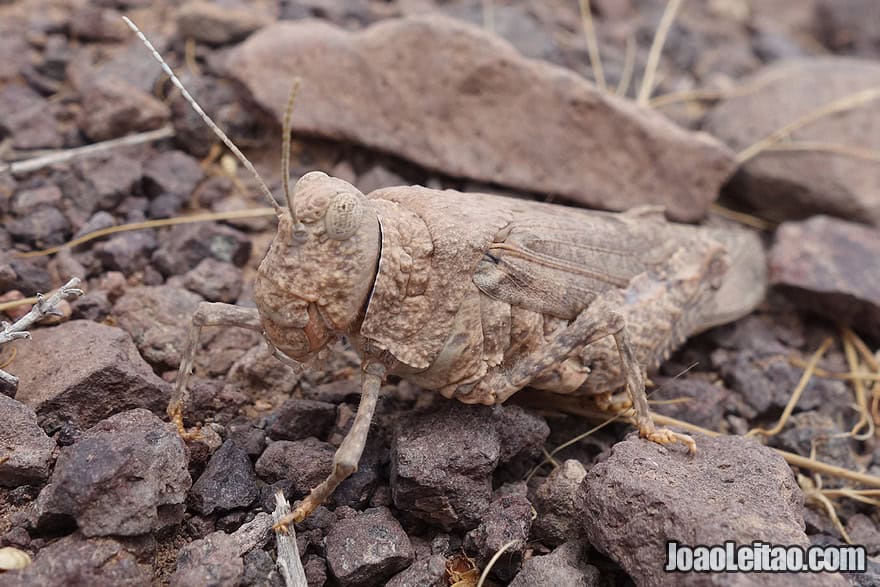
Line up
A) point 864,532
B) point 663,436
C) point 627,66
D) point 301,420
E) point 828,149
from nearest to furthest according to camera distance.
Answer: point 663,436 → point 301,420 → point 864,532 → point 828,149 → point 627,66

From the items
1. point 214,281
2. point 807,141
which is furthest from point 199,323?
point 807,141

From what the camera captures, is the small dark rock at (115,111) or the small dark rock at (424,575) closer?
the small dark rock at (424,575)

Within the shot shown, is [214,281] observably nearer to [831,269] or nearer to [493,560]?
[493,560]

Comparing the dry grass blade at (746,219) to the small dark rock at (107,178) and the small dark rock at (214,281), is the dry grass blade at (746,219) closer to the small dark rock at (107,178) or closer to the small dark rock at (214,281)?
the small dark rock at (214,281)

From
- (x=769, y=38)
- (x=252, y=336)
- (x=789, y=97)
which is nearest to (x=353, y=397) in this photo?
(x=252, y=336)

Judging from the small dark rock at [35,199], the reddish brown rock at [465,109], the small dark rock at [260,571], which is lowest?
the small dark rock at [260,571]

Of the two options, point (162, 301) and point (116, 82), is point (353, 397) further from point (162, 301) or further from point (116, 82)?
point (116, 82)

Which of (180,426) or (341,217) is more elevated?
(341,217)

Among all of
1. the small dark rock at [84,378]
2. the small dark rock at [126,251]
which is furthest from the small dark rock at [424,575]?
the small dark rock at [126,251]
